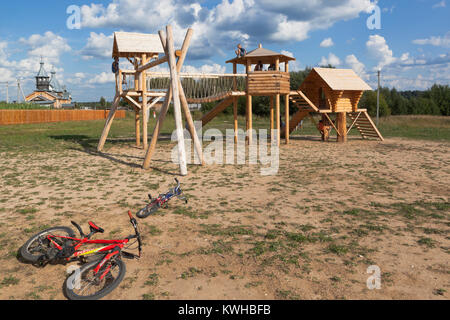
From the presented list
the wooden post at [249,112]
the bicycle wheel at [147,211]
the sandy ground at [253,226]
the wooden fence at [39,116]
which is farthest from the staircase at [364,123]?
the wooden fence at [39,116]

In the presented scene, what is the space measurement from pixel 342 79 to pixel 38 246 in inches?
735

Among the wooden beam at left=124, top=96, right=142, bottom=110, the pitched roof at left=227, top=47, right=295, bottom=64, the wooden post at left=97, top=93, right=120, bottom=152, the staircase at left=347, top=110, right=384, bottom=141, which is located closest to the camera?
the wooden post at left=97, top=93, right=120, bottom=152

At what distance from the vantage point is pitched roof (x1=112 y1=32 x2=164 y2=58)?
15.5 meters

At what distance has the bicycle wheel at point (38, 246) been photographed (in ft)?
14.9

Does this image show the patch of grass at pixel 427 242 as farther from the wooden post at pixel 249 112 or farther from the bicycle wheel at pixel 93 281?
the wooden post at pixel 249 112

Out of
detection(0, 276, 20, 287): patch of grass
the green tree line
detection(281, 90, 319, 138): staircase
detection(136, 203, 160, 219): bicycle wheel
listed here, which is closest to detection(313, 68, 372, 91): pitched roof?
detection(281, 90, 319, 138): staircase

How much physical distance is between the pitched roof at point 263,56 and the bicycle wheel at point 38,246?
13648 millimetres

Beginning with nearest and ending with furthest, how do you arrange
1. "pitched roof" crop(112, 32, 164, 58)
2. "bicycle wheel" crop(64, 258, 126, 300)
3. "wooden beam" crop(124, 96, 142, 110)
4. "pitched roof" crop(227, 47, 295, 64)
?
"bicycle wheel" crop(64, 258, 126, 300)
"pitched roof" crop(112, 32, 164, 58)
"wooden beam" crop(124, 96, 142, 110)
"pitched roof" crop(227, 47, 295, 64)

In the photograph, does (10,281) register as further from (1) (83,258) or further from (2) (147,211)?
(2) (147,211)

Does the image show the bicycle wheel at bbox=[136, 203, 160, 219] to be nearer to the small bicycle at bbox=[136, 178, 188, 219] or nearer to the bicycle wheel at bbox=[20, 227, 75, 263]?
the small bicycle at bbox=[136, 178, 188, 219]

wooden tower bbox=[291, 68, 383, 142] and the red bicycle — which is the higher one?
wooden tower bbox=[291, 68, 383, 142]

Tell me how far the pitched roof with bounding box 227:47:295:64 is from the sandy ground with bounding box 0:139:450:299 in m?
7.34

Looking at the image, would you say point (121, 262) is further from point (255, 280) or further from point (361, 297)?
point (361, 297)

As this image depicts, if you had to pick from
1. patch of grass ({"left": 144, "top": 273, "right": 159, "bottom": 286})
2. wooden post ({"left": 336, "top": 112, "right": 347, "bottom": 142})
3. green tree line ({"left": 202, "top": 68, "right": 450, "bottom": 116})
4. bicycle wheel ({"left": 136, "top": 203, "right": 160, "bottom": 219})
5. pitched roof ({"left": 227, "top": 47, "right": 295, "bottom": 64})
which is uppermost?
green tree line ({"left": 202, "top": 68, "right": 450, "bottom": 116})
